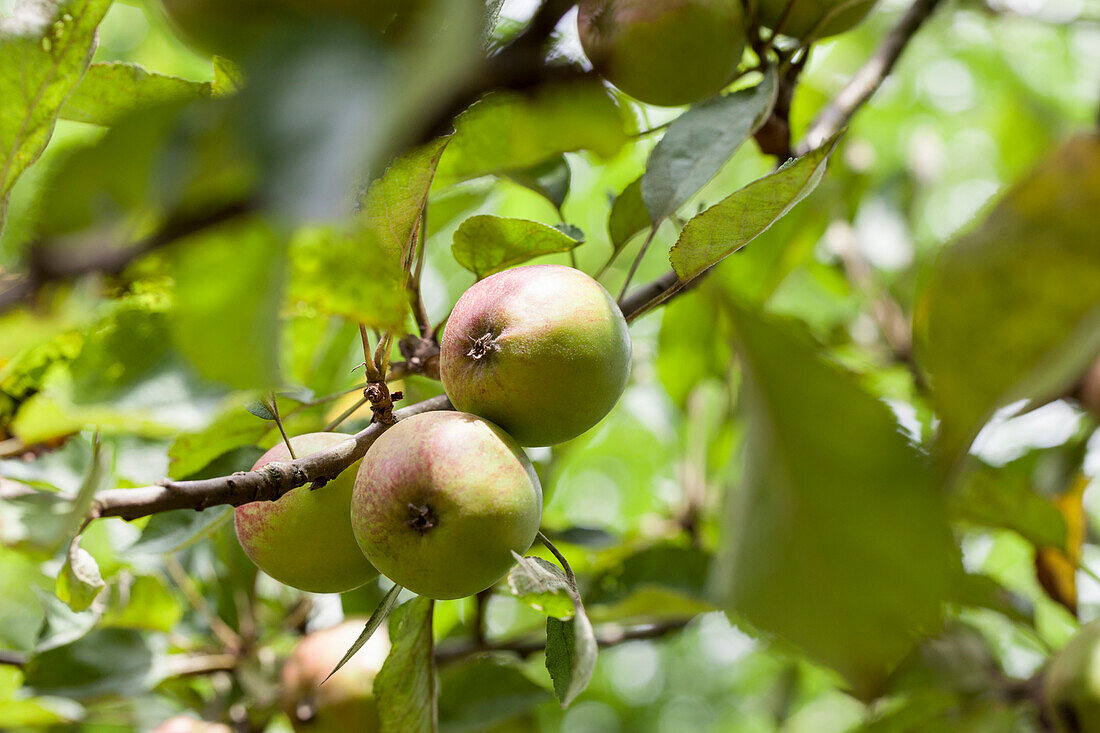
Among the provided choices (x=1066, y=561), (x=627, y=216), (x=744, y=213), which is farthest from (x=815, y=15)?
(x=1066, y=561)

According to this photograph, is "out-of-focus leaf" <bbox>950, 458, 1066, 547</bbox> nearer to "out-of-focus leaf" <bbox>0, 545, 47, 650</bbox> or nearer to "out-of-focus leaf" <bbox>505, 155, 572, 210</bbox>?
"out-of-focus leaf" <bbox>505, 155, 572, 210</bbox>

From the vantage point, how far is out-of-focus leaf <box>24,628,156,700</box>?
0.99 meters

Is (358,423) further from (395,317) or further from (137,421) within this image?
(395,317)

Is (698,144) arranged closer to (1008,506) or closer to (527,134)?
(527,134)

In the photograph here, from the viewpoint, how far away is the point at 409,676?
77 cm

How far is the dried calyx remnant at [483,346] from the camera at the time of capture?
0.66 m

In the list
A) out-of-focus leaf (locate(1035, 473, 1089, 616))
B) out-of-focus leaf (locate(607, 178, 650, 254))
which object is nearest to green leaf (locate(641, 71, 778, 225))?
out-of-focus leaf (locate(607, 178, 650, 254))

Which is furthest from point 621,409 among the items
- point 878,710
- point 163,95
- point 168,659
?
point 163,95

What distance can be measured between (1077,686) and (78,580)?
103cm

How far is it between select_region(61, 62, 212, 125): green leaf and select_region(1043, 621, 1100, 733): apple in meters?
1.10

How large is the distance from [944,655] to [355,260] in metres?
1.00

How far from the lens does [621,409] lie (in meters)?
2.18

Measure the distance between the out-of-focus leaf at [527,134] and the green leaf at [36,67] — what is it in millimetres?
320

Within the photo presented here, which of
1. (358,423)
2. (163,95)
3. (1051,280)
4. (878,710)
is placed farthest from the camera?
(878,710)
